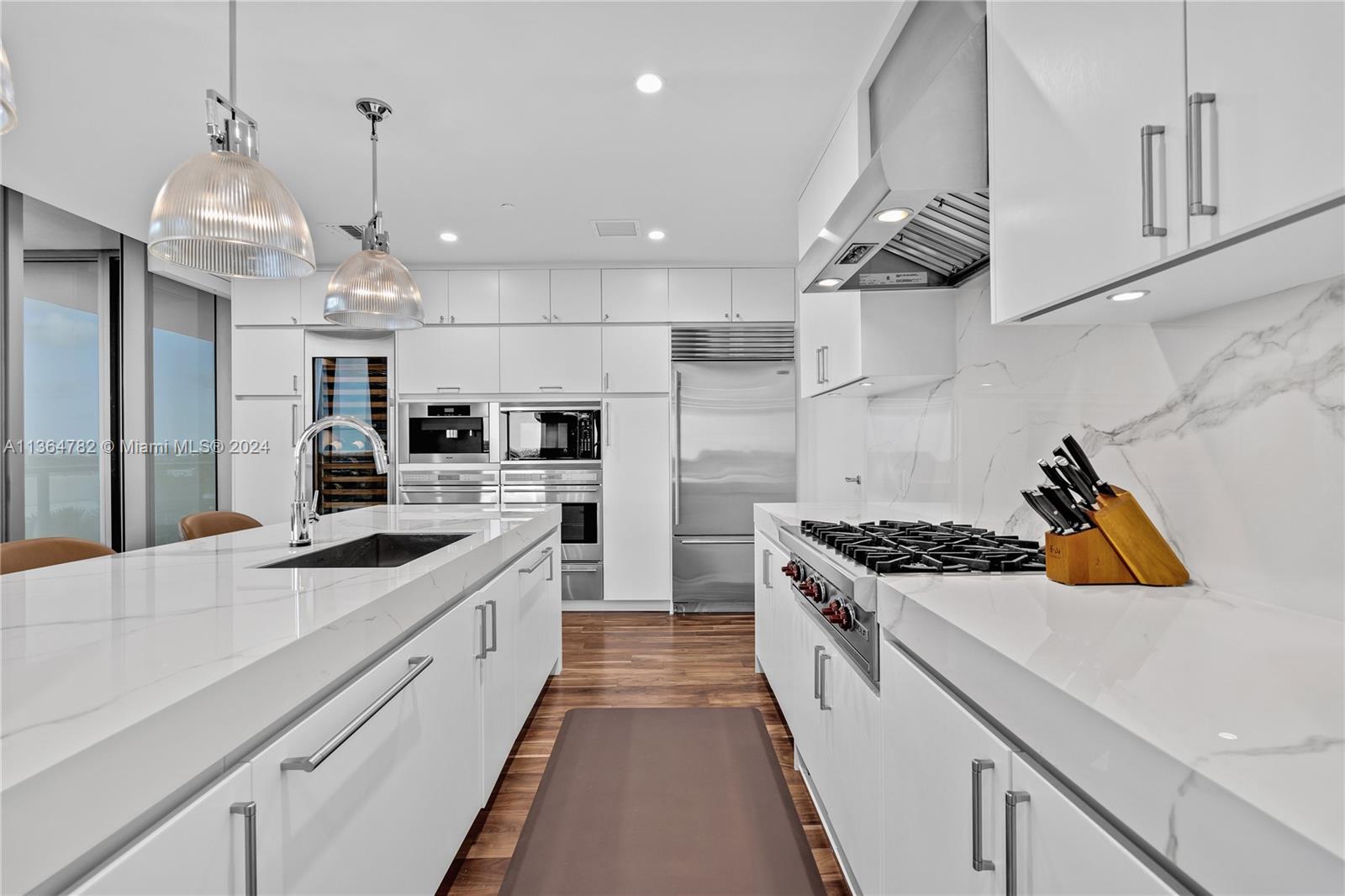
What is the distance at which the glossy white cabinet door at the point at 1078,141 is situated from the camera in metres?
0.90

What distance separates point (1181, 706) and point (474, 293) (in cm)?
475

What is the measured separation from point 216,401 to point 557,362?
2.77 metres

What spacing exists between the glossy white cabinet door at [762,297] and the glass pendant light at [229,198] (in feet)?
11.1

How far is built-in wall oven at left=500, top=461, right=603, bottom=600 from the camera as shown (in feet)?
15.5

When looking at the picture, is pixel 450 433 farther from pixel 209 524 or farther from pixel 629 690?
pixel 629 690

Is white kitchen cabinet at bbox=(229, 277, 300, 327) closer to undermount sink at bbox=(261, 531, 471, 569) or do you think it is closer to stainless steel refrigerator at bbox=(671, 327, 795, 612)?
stainless steel refrigerator at bbox=(671, 327, 795, 612)

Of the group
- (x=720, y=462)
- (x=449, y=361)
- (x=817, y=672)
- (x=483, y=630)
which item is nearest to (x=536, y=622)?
(x=483, y=630)

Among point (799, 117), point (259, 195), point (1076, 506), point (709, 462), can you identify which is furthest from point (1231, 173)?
point (709, 462)

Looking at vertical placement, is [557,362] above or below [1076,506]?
above

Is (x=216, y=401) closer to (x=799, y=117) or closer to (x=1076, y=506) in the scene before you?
(x=799, y=117)

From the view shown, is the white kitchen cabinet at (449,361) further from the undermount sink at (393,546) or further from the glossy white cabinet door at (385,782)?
the glossy white cabinet door at (385,782)

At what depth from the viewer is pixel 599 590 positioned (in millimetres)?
4758

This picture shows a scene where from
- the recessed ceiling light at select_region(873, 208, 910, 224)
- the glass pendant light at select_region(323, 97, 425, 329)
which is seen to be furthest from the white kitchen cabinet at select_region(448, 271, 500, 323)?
the recessed ceiling light at select_region(873, 208, 910, 224)

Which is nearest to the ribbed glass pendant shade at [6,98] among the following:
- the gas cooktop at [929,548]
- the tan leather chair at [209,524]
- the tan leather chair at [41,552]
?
the tan leather chair at [41,552]
